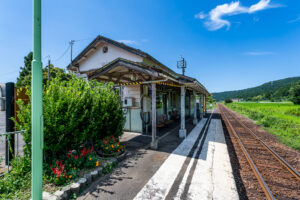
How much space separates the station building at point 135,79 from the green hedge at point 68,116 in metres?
1.72

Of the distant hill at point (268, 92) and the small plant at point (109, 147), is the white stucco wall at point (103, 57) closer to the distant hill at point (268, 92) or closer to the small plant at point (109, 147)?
the small plant at point (109, 147)

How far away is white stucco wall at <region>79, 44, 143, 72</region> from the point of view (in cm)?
889

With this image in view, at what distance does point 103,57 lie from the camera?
1004cm

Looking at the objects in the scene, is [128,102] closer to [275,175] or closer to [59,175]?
[59,175]

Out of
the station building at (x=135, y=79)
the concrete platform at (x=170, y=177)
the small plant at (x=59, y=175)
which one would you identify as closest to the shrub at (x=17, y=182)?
the small plant at (x=59, y=175)

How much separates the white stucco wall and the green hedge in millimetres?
4935

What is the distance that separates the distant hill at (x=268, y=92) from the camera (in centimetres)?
7195

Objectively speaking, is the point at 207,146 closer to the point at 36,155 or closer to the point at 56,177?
the point at 56,177

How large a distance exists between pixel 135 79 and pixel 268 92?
382 feet

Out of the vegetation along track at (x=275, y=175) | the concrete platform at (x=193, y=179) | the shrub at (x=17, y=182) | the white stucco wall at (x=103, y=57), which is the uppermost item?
the white stucco wall at (x=103, y=57)

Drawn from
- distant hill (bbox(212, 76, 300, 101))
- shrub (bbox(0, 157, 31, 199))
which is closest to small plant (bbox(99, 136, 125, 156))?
shrub (bbox(0, 157, 31, 199))

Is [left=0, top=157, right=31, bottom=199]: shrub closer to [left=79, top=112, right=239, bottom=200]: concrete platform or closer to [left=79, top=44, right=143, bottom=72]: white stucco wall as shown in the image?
[left=79, top=112, right=239, bottom=200]: concrete platform

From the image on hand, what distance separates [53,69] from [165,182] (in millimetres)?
24219

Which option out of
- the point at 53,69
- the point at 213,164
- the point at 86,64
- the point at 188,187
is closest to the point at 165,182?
the point at 188,187
